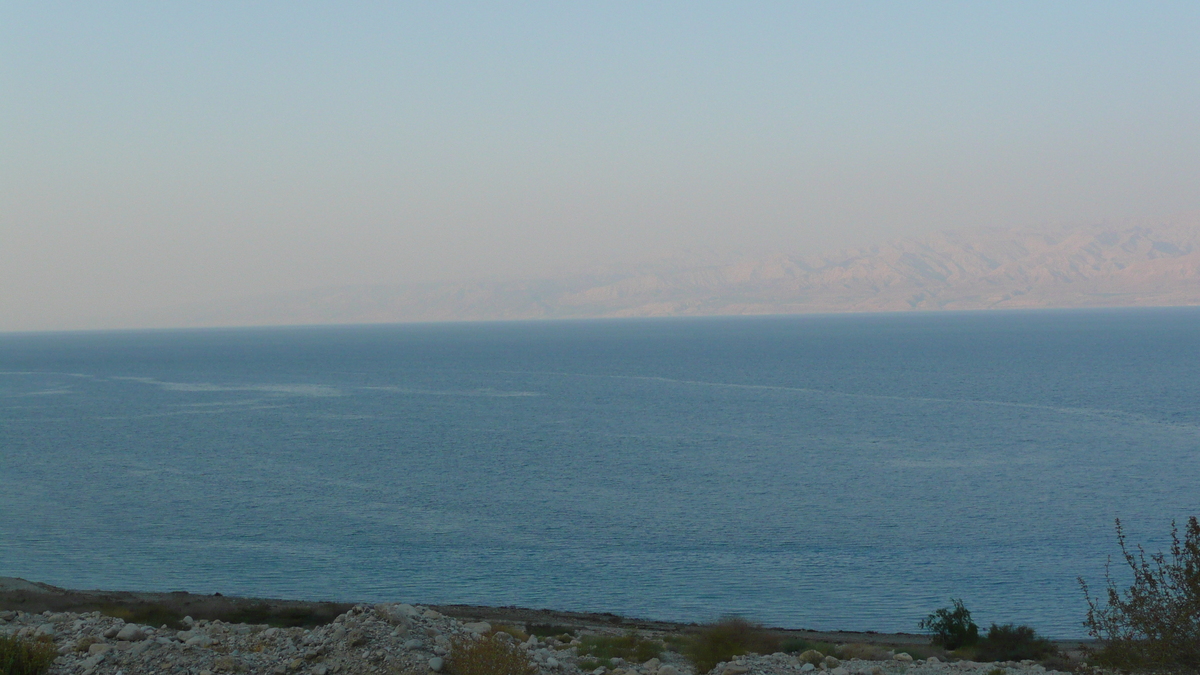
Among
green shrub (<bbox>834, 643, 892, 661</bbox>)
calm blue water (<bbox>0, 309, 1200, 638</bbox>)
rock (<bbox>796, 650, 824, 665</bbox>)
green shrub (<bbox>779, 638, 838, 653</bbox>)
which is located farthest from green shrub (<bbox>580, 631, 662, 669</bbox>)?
calm blue water (<bbox>0, 309, 1200, 638</bbox>)

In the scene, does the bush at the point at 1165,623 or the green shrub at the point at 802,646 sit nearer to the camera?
the bush at the point at 1165,623

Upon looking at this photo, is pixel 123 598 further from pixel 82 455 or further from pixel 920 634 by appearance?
pixel 82 455

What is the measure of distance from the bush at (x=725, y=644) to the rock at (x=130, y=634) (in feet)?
34.7

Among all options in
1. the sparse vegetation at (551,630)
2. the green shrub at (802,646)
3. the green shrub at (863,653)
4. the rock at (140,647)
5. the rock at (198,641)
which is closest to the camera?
the rock at (140,647)

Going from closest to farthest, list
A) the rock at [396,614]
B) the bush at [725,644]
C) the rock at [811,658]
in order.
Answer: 1. the rock at [396,614]
2. the rock at [811,658]
3. the bush at [725,644]

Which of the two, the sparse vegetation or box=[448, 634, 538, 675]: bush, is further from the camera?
the sparse vegetation

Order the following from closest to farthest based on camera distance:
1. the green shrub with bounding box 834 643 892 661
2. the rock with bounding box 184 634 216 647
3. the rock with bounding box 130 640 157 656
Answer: the rock with bounding box 130 640 157 656
the rock with bounding box 184 634 216 647
the green shrub with bounding box 834 643 892 661

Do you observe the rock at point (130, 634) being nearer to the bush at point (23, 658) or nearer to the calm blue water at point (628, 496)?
the bush at point (23, 658)

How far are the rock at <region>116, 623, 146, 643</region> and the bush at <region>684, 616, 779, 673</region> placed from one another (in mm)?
10576

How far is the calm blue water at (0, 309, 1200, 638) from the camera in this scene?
39.0 meters

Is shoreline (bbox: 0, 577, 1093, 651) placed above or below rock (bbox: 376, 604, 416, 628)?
below

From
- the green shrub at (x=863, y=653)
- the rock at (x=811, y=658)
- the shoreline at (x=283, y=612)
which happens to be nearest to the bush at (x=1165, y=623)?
the rock at (x=811, y=658)

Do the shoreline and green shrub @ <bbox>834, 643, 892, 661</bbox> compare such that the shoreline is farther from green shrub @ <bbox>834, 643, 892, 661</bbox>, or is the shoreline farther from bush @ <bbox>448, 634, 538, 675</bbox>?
bush @ <bbox>448, 634, 538, 675</bbox>

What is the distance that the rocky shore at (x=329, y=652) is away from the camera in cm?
1455
